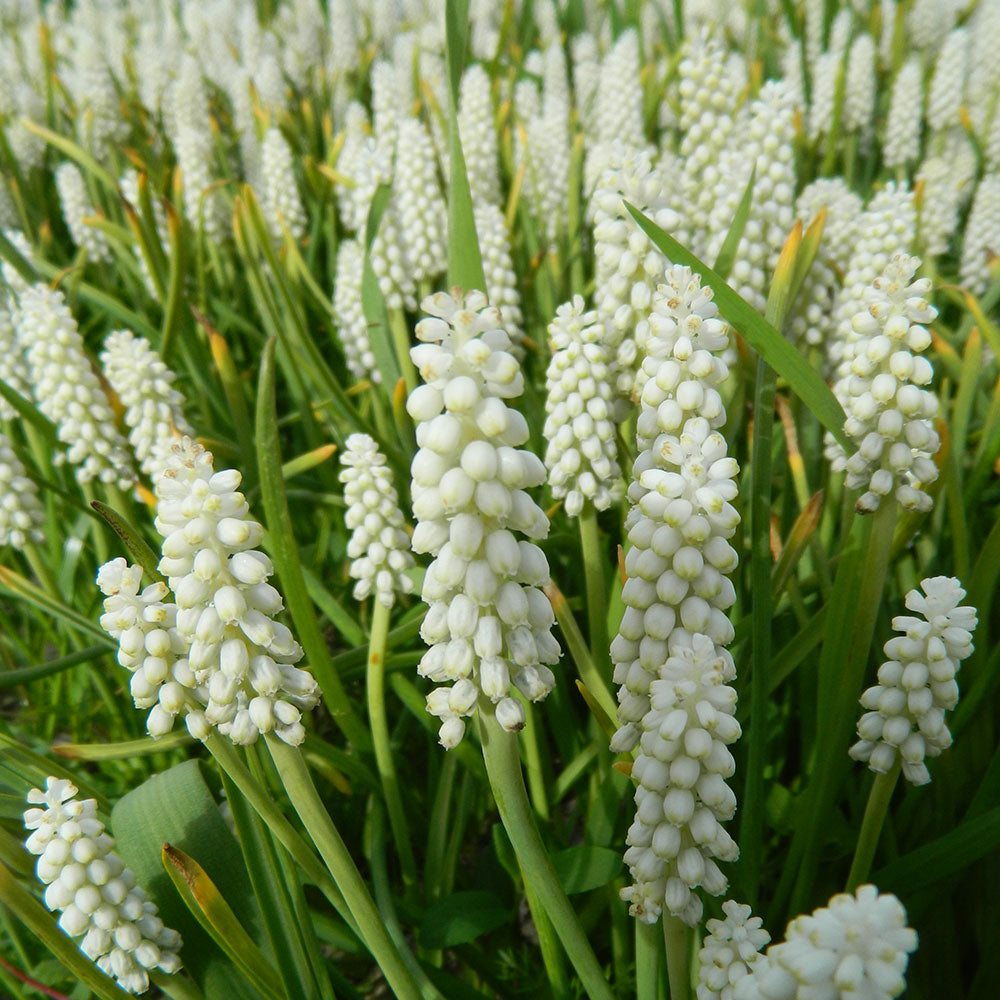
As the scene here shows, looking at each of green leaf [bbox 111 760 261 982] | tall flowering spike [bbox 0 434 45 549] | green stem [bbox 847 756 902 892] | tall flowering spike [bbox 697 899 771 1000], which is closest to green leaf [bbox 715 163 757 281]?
green stem [bbox 847 756 902 892]

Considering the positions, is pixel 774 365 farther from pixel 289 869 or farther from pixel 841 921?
pixel 289 869

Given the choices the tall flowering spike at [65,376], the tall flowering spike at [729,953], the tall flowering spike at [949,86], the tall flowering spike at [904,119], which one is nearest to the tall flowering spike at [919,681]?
the tall flowering spike at [729,953]

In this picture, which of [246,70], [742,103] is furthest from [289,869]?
[246,70]

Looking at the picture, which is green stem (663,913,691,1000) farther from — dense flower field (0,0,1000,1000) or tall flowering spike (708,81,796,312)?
tall flowering spike (708,81,796,312)

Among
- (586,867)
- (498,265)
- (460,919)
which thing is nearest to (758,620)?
(586,867)

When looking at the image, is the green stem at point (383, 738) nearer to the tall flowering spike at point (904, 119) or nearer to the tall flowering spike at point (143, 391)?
the tall flowering spike at point (143, 391)

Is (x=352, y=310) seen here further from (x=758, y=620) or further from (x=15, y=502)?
(x=758, y=620)
